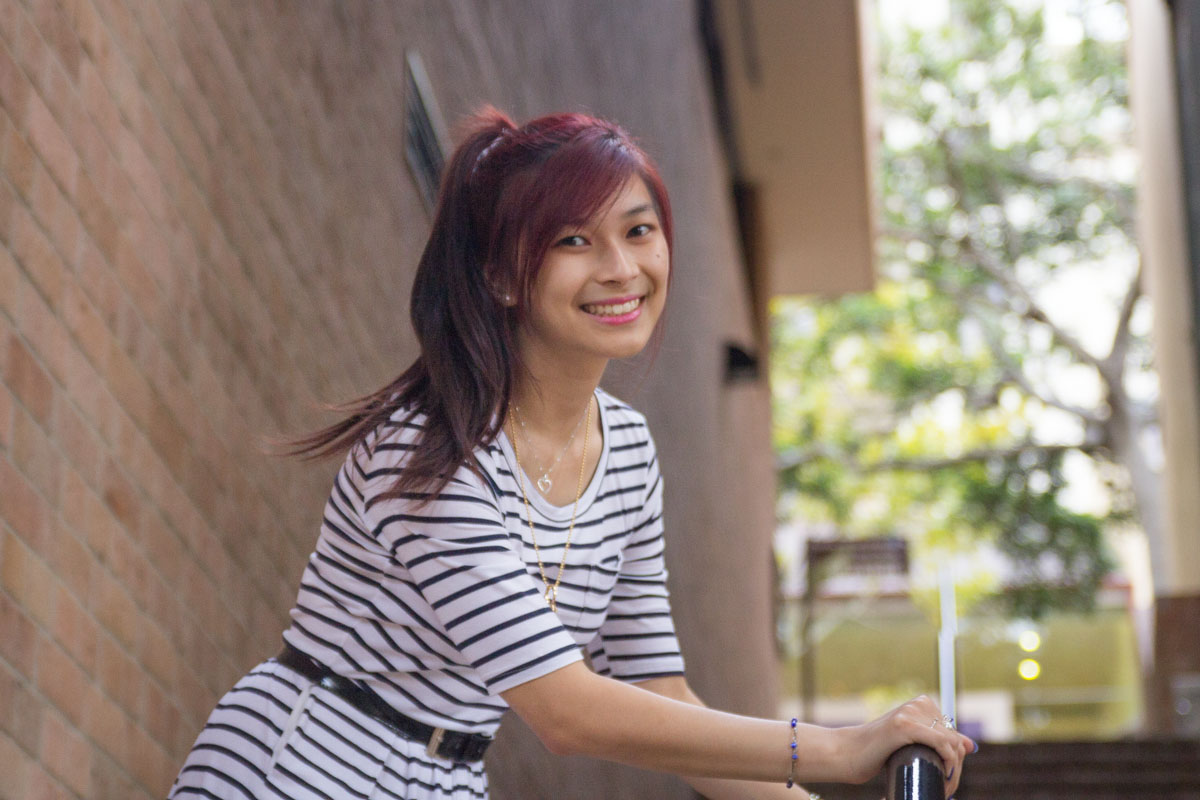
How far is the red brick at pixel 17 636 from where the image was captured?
4.74ft

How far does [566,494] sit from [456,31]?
2203 mm

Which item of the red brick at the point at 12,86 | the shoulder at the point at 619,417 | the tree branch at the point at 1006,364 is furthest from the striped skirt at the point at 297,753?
the tree branch at the point at 1006,364

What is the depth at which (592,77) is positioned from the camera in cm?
504

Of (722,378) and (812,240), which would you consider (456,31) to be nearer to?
(722,378)

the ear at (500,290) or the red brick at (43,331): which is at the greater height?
the ear at (500,290)

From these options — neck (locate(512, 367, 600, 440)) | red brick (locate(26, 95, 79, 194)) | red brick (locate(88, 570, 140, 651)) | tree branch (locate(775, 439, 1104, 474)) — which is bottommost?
red brick (locate(88, 570, 140, 651))

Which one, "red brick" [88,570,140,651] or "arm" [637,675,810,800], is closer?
"arm" [637,675,810,800]

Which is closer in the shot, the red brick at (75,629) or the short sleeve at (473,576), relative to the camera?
the short sleeve at (473,576)

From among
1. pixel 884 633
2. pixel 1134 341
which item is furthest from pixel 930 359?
pixel 884 633

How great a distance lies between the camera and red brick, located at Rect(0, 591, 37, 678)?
1.45 metres

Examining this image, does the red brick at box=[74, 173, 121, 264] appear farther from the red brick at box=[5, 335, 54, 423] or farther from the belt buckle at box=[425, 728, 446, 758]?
the belt buckle at box=[425, 728, 446, 758]

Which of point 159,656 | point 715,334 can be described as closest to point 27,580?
point 159,656

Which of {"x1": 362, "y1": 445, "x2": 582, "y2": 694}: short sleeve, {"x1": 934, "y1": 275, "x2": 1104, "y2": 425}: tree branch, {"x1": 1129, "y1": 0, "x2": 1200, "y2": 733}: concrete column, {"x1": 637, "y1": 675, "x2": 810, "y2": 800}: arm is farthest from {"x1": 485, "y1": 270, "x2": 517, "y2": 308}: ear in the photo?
{"x1": 934, "y1": 275, "x2": 1104, "y2": 425}: tree branch

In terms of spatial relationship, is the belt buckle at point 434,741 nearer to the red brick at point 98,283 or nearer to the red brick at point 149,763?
the red brick at point 149,763
